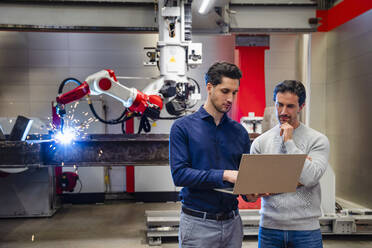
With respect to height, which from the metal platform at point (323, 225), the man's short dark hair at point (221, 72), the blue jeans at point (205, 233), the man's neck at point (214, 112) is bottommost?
the metal platform at point (323, 225)

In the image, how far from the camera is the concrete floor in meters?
3.34

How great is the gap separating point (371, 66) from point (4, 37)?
5459 mm

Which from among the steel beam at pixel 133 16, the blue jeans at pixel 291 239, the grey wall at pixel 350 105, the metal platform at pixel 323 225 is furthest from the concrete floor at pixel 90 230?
the steel beam at pixel 133 16

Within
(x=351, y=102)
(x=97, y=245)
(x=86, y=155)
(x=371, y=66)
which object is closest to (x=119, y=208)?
(x=97, y=245)

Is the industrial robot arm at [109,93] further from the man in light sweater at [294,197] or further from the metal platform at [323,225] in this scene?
the man in light sweater at [294,197]

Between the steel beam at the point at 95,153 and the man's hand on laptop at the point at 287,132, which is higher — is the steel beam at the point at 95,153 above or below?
below

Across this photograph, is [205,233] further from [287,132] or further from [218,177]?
[287,132]

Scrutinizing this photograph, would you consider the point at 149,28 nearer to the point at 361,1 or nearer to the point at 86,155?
the point at 86,155

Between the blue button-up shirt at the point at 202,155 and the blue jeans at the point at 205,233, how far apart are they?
0.16 feet

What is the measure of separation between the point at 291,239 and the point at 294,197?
176mm

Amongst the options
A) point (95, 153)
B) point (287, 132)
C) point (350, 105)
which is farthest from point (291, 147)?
point (350, 105)

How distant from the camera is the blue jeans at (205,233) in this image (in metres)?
1.25

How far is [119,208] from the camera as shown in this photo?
15.9ft

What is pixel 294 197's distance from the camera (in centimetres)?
136
